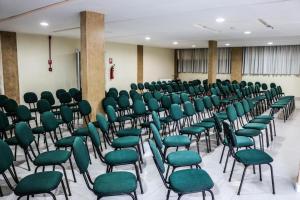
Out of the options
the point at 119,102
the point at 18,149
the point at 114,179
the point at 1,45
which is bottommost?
the point at 18,149

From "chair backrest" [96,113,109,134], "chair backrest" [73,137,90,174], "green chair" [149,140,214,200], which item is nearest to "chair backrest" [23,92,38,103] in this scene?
"chair backrest" [96,113,109,134]

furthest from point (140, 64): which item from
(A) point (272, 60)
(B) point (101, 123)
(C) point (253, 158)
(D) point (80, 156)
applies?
(D) point (80, 156)

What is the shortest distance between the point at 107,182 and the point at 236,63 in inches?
565

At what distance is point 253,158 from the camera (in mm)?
3441

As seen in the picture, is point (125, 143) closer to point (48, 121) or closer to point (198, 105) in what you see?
point (48, 121)

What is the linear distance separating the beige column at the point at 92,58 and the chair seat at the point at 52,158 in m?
2.54

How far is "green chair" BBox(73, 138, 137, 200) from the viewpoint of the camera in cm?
255

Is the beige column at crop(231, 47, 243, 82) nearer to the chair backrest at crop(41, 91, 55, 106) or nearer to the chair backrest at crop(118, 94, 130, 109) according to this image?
the chair backrest at crop(118, 94, 130, 109)

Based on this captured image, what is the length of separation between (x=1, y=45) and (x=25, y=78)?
140 cm

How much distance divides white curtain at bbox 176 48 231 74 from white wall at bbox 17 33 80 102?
27.4ft

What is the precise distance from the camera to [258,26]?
25.7 feet

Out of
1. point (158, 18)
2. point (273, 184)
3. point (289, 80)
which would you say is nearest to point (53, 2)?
point (158, 18)

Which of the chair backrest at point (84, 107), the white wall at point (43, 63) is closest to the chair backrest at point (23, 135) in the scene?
the chair backrest at point (84, 107)

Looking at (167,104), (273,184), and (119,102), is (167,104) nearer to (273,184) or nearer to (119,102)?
(119,102)
